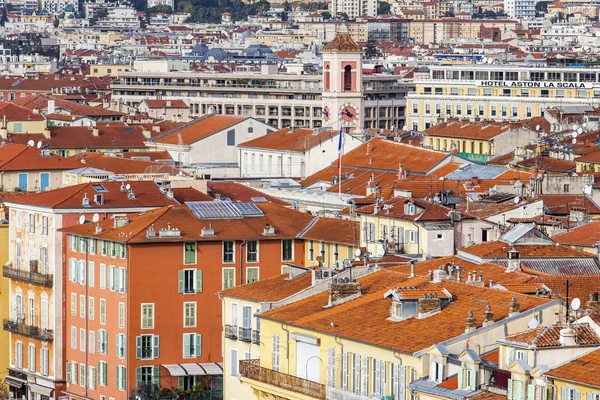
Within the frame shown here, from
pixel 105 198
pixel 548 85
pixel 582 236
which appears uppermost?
pixel 582 236

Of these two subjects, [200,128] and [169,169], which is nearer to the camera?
[169,169]

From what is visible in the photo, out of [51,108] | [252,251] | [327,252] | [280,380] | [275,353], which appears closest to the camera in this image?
[280,380]

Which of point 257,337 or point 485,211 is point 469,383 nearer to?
point 257,337

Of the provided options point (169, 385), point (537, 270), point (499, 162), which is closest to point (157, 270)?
point (169, 385)

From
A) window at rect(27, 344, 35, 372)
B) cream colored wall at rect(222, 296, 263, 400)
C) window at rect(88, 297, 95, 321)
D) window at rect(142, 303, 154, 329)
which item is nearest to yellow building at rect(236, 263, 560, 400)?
cream colored wall at rect(222, 296, 263, 400)

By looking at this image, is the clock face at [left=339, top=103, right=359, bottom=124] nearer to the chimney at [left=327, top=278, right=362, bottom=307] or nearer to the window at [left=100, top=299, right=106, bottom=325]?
the window at [left=100, top=299, right=106, bottom=325]

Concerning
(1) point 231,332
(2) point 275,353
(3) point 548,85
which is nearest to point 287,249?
(1) point 231,332

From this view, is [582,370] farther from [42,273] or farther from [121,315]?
[42,273]

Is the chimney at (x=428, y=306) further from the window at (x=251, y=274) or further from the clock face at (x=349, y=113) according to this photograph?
the clock face at (x=349, y=113)
